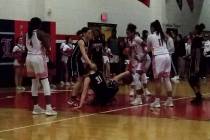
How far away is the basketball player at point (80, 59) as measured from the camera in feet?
36.4

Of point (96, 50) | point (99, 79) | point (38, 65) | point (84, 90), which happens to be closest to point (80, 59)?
point (96, 50)

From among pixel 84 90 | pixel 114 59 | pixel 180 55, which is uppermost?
pixel 180 55

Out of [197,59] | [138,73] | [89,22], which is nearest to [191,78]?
[197,59]

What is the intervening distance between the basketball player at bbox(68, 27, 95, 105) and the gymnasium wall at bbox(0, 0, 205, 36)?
19.3 feet

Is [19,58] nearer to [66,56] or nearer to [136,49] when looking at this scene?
[66,56]

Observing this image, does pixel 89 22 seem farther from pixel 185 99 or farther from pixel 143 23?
pixel 185 99

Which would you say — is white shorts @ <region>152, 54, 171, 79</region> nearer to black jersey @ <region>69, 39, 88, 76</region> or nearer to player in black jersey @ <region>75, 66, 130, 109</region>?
player in black jersey @ <region>75, 66, 130, 109</region>

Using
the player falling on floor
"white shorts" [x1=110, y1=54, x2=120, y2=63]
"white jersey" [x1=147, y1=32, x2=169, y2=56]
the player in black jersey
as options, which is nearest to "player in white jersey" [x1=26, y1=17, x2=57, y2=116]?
the player in black jersey

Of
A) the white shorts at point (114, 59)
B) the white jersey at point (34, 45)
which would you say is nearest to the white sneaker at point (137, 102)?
the white jersey at point (34, 45)

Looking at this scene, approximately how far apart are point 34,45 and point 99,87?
222 cm

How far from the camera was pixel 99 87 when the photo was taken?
11.7m

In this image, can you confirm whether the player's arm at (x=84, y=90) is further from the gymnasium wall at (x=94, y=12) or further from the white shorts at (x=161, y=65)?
the gymnasium wall at (x=94, y=12)

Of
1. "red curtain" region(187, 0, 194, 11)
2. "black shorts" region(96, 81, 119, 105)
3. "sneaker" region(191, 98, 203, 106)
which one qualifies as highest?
"red curtain" region(187, 0, 194, 11)

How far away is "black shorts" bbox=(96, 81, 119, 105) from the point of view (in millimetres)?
11838
